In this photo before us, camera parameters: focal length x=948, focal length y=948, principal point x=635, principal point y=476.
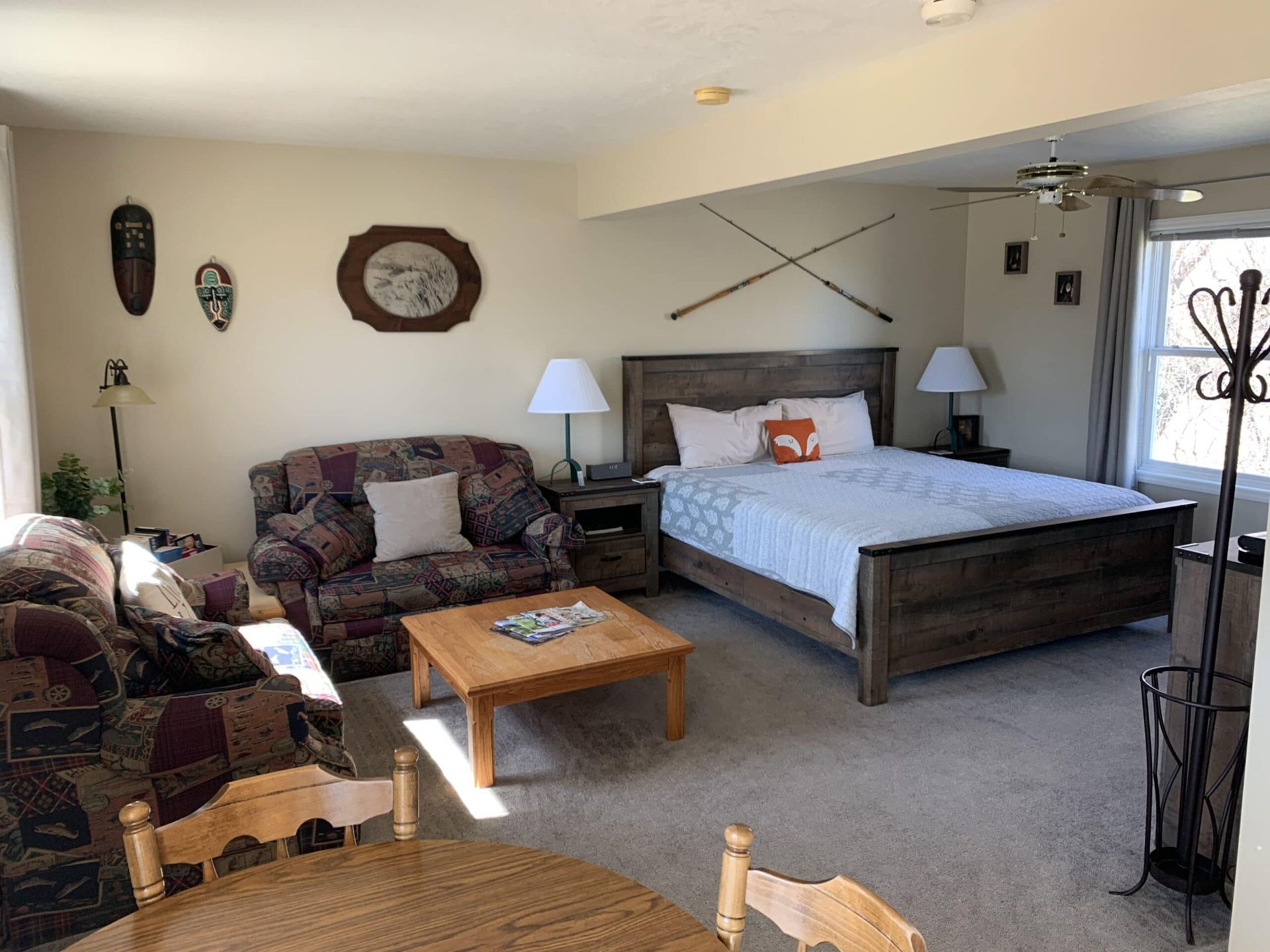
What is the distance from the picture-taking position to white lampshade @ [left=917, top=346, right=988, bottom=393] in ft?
20.0

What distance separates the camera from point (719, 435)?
5.43 m

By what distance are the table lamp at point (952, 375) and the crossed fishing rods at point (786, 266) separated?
0.42 meters

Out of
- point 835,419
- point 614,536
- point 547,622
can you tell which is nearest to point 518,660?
point 547,622

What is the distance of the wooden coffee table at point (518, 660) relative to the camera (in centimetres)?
309

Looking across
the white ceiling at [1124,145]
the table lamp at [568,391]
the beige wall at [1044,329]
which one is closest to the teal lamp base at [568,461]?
the table lamp at [568,391]

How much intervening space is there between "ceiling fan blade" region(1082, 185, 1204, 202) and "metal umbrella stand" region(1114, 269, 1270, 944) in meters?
1.33

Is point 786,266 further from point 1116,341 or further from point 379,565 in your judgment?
point 379,565

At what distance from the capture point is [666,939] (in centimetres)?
124

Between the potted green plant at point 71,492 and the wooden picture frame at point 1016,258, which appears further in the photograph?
the wooden picture frame at point 1016,258

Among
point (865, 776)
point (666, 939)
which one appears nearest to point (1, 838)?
point (666, 939)

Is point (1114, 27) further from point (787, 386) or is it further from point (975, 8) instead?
point (787, 386)

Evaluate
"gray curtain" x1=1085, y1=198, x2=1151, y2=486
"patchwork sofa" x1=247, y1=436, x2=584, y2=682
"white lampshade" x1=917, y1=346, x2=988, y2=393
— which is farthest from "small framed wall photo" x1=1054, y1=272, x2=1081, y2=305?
"patchwork sofa" x1=247, y1=436, x2=584, y2=682

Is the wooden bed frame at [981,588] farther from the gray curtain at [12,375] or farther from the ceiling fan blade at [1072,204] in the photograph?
the gray curtain at [12,375]

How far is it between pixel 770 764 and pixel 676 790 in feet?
1.23
